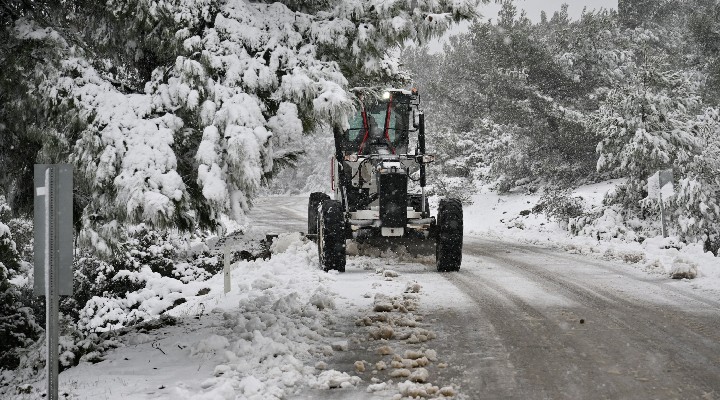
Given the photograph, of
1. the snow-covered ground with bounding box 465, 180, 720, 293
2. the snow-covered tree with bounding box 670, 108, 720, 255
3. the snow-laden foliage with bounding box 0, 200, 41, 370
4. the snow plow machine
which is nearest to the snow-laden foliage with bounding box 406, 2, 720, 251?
the snow-covered tree with bounding box 670, 108, 720, 255

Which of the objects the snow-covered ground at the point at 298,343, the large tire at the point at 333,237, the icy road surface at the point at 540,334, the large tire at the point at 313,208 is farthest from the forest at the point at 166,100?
the large tire at the point at 313,208

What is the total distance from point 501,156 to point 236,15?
24.0 meters

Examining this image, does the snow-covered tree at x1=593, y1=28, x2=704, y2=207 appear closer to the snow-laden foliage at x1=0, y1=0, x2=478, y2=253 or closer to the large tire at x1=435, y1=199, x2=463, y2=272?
the large tire at x1=435, y1=199, x2=463, y2=272

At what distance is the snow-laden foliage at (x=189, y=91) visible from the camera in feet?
18.3

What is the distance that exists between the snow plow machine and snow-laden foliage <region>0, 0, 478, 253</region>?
337 centimetres

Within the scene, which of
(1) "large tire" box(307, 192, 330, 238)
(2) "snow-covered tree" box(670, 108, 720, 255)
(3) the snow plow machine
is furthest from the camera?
(2) "snow-covered tree" box(670, 108, 720, 255)

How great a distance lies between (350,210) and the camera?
11.3 m

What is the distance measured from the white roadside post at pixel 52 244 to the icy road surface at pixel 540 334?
6.31 feet

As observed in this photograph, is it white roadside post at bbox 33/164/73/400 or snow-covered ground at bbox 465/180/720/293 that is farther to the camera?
snow-covered ground at bbox 465/180/720/293

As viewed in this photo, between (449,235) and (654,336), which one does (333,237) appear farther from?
(654,336)

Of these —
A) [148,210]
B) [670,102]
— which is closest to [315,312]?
[148,210]

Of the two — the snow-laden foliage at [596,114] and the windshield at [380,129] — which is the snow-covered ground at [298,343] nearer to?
the windshield at [380,129]

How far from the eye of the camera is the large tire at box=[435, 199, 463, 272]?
34.3 feet

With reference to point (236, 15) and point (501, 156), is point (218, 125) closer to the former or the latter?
point (236, 15)
